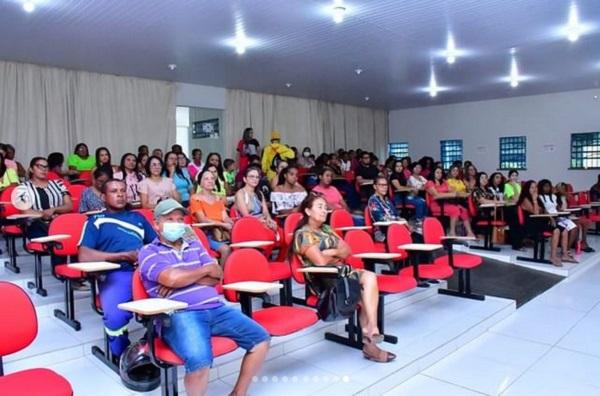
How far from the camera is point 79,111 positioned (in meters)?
8.09

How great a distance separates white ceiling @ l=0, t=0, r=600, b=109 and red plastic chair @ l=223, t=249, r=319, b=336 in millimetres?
3145

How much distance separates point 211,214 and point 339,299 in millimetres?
1914

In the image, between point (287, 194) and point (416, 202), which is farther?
point (416, 202)

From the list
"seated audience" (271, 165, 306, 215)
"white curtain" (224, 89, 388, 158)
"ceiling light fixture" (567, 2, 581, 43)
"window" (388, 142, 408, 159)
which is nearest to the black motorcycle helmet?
"seated audience" (271, 165, 306, 215)

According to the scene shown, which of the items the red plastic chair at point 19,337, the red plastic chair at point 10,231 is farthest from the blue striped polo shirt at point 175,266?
the red plastic chair at point 10,231

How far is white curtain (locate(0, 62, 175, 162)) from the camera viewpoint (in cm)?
743

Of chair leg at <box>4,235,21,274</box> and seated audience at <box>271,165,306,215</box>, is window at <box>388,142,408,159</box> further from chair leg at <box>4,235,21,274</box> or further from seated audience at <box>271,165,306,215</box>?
chair leg at <box>4,235,21,274</box>

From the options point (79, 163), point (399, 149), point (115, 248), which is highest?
point (399, 149)

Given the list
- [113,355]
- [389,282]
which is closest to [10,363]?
[113,355]

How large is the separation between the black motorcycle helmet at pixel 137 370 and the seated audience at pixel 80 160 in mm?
5500

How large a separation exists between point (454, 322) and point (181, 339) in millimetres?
2515

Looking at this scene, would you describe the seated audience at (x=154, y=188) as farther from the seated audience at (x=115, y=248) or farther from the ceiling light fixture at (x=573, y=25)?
the ceiling light fixture at (x=573, y=25)

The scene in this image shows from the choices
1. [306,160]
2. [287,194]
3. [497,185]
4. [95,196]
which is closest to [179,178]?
[287,194]

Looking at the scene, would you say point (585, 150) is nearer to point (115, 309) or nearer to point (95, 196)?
point (95, 196)
